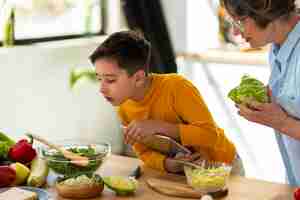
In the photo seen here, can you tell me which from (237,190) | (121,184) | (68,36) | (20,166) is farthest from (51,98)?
(237,190)

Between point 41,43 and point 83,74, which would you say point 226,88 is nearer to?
point 83,74

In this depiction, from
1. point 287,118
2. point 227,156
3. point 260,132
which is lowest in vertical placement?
point 260,132

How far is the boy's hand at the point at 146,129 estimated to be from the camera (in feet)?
6.38

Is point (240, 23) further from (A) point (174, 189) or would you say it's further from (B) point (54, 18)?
(B) point (54, 18)

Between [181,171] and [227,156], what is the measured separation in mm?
232

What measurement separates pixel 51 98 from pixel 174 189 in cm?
187

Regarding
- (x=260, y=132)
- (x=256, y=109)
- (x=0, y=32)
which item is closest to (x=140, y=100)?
(x=256, y=109)

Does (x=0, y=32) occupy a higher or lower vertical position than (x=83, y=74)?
higher

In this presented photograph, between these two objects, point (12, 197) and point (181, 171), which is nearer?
point (12, 197)

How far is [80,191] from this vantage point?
5.64ft

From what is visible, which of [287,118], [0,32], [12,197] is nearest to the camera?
[12,197]

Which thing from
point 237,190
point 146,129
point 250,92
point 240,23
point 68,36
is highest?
point 240,23

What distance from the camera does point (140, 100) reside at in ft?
6.81

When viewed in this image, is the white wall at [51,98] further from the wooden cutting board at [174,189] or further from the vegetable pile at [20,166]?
the wooden cutting board at [174,189]
